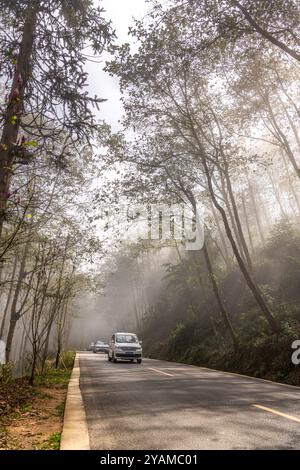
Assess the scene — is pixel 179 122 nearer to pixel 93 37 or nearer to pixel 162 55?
pixel 162 55

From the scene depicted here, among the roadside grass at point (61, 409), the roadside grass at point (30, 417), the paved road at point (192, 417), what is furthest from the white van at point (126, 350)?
the roadside grass at point (61, 409)

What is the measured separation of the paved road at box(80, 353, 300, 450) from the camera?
4684mm

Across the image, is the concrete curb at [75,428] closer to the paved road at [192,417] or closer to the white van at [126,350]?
the paved road at [192,417]

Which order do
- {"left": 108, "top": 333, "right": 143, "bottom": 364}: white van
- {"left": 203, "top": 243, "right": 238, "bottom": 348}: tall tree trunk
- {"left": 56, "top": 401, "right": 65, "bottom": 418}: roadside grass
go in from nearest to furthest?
{"left": 56, "top": 401, "right": 65, "bottom": 418}: roadside grass
{"left": 203, "top": 243, "right": 238, "bottom": 348}: tall tree trunk
{"left": 108, "top": 333, "right": 143, "bottom": 364}: white van

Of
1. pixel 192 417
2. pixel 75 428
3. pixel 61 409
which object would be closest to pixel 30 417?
pixel 61 409

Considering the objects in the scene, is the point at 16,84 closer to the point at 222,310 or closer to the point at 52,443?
the point at 52,443

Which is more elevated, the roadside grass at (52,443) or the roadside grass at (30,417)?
the roadside grass at (30,417)

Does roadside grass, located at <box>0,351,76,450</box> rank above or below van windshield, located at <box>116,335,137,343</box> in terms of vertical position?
below

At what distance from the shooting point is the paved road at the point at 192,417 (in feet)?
15.4

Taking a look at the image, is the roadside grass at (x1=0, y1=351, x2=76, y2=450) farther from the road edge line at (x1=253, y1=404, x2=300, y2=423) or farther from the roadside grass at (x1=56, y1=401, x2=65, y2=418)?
the road edge line at (x1=253, y1=404, x2=300, y2=423)

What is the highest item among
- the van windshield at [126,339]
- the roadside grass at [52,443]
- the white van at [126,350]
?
the van windshield at [126,339]

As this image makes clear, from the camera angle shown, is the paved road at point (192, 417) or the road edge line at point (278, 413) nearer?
the paved road at point (192, 417)

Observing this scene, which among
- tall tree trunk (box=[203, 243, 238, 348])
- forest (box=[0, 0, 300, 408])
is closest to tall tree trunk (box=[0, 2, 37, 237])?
forest (box=[0, 0, 300, 408])
